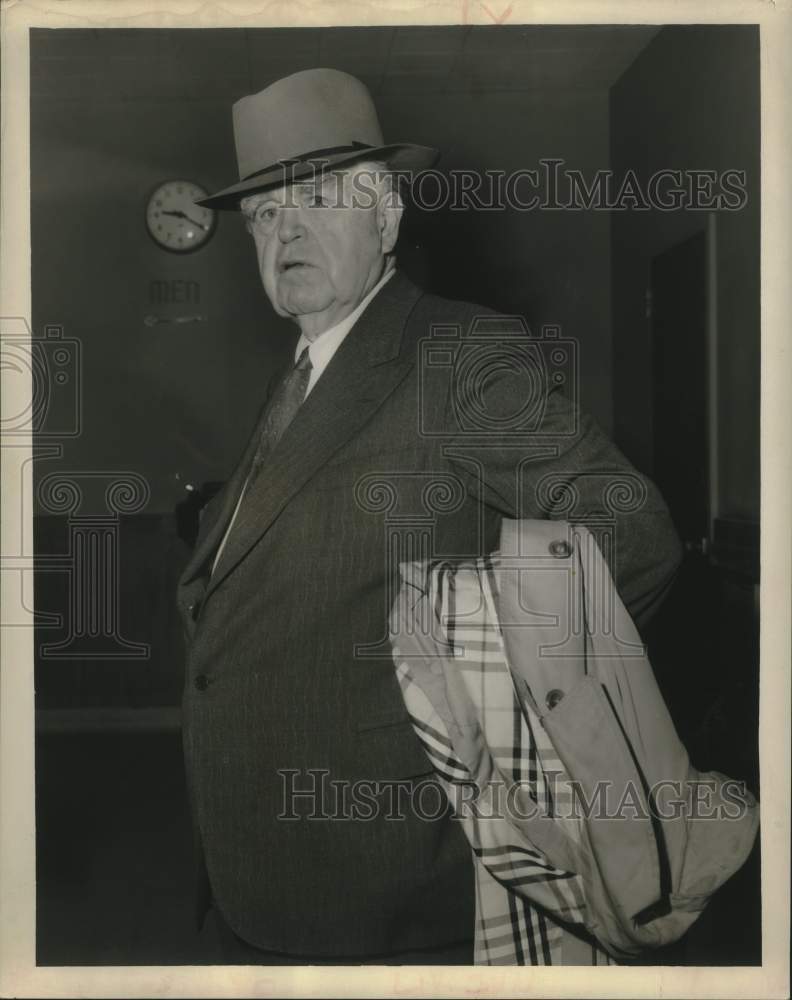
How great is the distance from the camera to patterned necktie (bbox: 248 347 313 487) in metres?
1.36

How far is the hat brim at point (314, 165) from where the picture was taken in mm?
1313

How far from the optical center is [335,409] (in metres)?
1.29

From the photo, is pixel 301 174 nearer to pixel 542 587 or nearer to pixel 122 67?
pixel 122 67

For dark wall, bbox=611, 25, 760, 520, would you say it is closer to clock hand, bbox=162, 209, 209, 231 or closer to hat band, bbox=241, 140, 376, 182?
hat band, bbox=241, 140, 376, 182

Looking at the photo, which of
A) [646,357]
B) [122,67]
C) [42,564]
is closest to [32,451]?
[42,564]

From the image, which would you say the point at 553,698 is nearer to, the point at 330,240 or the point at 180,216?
the point at 330,240

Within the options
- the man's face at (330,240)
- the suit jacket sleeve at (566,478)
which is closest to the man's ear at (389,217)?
the man's face at (330,240)

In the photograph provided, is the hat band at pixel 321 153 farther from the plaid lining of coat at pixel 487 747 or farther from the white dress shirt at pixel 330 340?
the plaid lining of coat at pixel 487 747

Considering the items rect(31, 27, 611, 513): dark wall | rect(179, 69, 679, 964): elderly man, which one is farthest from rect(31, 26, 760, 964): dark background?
rect(179, 69, 679, 964): elderly man

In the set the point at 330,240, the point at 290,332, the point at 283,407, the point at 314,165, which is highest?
the point at 314,165

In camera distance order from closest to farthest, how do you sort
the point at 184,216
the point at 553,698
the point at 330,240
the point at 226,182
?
the point at 553,698, the point at 330,240, the point at 226,182, the point at 184,216

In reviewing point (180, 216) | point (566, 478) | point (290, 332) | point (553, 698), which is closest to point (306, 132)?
point (290, 332)

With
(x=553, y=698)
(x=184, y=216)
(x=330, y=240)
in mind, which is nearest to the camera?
(x=553, y=698)

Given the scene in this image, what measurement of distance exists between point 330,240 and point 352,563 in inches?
17.8
